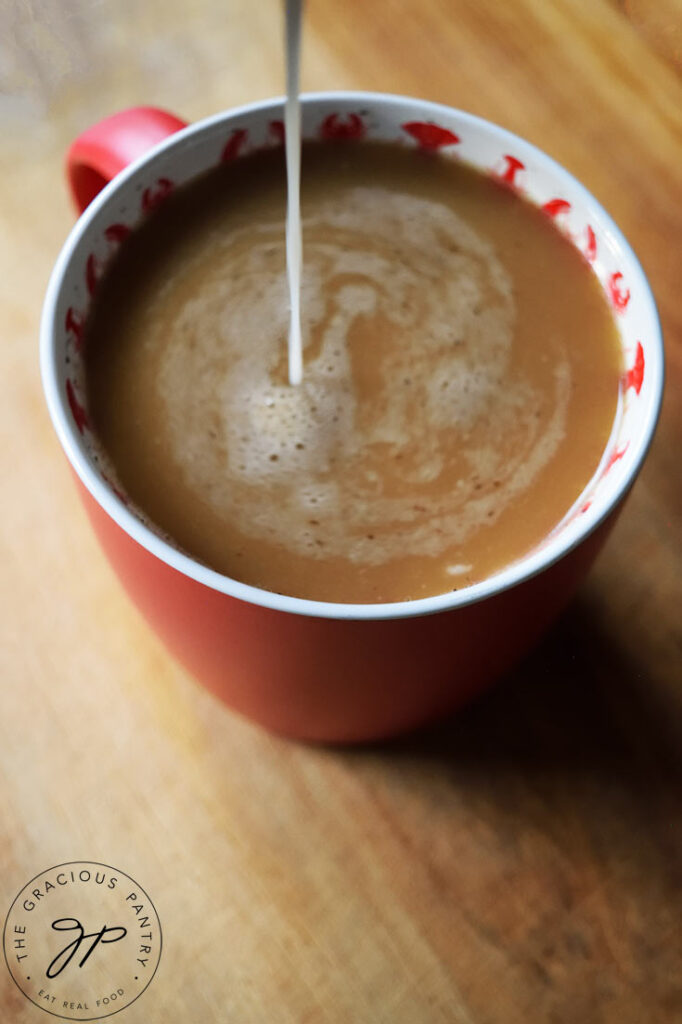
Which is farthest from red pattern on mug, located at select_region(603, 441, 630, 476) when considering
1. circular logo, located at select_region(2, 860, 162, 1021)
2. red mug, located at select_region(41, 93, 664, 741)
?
circular logo, located at select_region(2, 860, 162, 1021)

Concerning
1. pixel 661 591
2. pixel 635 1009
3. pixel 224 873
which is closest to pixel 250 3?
pixel 661 591

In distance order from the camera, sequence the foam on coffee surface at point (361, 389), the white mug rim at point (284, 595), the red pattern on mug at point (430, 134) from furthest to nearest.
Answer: the red pattern on mug at point (430, 134)
the foam on coffee surface at point (361, 389)
the white mug rim at point (284, 595)

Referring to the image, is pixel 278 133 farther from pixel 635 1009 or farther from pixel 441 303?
pixel 635 1009

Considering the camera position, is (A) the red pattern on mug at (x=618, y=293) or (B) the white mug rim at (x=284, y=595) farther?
(A) the red pattern on mug at (x=618, y=293)

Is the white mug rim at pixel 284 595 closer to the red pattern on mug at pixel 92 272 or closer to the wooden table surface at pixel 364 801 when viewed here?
the red pattern on mug at pixel 92 272

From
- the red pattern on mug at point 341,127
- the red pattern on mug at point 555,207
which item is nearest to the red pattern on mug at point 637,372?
the red pattern on mug at point 555,207

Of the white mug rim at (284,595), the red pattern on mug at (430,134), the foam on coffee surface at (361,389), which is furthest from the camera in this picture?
the red pattern on mug at (430,134)
